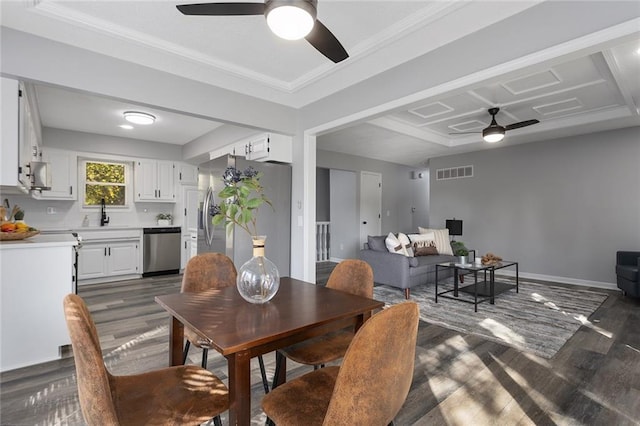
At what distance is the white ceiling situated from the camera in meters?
2.17

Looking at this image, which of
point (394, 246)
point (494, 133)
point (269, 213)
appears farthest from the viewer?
point (394, 246)

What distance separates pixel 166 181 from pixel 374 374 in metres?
6.22

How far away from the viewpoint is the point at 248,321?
130 cm

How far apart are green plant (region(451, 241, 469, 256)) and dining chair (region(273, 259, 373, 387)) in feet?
10.9

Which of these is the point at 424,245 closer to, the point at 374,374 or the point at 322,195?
the point at 322,195

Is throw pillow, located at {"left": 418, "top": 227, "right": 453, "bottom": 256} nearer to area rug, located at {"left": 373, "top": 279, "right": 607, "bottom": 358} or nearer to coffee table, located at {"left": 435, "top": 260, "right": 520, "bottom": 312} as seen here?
area rug, located at {"left": 373, "top": 279, "right": 607, "bottom": 358}

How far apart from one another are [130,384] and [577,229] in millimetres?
6635

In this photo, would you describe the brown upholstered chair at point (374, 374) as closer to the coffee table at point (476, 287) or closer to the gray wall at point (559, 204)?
the coffee table at point (476, 287)

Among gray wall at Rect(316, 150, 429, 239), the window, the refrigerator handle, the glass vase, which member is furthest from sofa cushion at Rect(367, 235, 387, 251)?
the window

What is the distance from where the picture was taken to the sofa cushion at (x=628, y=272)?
4.05m

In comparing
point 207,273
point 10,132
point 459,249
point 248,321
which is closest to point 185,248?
point 10,132

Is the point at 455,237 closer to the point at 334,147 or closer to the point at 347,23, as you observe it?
the point at 334,147

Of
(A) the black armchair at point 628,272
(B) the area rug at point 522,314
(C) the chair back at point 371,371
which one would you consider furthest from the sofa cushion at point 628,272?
(C) the chair back at point 371,371

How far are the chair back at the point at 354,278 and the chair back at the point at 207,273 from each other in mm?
755
